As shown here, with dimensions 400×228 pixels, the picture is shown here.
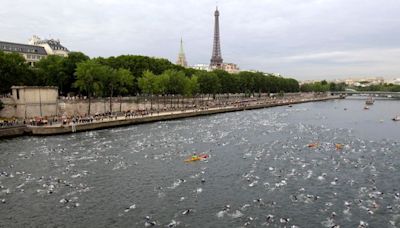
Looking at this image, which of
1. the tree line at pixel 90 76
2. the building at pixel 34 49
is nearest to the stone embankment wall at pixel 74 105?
the tree line at pixel 90 76

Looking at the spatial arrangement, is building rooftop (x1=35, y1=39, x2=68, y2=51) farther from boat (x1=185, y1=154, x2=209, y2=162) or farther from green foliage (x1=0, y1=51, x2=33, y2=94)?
boat (x1=185, y1=154, x2=209, y2=162)

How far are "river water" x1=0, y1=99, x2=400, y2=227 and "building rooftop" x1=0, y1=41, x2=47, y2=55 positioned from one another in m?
97.2

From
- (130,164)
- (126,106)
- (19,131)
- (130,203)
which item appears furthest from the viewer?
(126,106)

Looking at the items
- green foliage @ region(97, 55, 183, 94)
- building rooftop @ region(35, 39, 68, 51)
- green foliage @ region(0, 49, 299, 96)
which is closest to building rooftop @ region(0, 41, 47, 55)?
building rooftop @ region(35, 39, 68, 51)

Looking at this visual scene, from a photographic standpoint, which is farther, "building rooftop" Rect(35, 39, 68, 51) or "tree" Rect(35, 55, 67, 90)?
"building rooftop" Rect(35, 39, 68, 51)

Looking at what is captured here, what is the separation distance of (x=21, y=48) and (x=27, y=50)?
418 centimetres

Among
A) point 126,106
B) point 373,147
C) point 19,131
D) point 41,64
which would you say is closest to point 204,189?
point 373,147

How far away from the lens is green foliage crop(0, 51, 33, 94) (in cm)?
10181

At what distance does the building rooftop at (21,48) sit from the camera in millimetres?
154512

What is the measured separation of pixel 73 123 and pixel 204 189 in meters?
49.0

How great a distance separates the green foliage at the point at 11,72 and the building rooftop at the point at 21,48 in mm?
46746

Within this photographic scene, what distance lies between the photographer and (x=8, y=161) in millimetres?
52844

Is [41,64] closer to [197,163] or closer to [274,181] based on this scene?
[197,163]

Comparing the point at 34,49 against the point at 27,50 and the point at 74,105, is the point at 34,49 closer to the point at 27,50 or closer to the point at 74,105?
the point at 27,50
